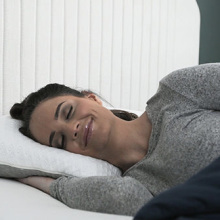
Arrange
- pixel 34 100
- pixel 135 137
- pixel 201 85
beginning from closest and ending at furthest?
1. pixel 201 85
2. pixel 135 137
3. pixel 34 100

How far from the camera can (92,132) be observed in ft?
4.73

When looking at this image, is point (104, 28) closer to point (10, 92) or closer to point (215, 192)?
point (10, 92)

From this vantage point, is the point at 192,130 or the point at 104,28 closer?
the point at 192,130

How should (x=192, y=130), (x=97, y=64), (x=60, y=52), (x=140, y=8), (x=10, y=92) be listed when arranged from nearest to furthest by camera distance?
(x=192, y=130)
(x=10, y=92)
(x=60, y=52)
(x=97, y=64)
(x=140, y=8)

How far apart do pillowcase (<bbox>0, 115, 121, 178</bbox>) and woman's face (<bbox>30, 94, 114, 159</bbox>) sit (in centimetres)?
3

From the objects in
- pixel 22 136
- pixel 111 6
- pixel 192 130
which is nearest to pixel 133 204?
pixel 192 130

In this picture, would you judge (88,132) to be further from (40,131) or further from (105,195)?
(105,195)

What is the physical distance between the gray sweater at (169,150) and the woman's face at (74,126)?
0.14 m

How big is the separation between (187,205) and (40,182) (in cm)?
84

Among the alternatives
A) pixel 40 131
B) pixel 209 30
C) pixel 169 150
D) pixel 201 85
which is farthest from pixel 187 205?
pixel 209 30

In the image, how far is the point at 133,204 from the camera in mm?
1106

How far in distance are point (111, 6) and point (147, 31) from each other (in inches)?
11.3

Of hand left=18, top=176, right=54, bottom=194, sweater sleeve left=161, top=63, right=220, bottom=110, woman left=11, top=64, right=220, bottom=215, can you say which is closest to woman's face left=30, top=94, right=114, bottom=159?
woman left=11, top=64, right=220, bottom=215

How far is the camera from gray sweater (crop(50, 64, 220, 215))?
1.14 m
